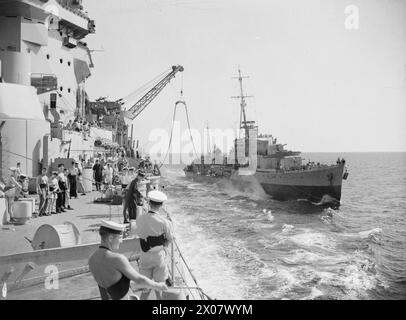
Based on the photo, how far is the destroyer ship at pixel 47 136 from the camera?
5.74m

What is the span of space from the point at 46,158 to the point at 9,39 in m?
9.65

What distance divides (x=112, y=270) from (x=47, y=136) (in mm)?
13779

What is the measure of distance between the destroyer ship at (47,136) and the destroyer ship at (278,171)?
16000mm

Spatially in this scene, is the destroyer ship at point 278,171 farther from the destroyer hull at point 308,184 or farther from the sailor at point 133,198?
the sailor at point 133,198

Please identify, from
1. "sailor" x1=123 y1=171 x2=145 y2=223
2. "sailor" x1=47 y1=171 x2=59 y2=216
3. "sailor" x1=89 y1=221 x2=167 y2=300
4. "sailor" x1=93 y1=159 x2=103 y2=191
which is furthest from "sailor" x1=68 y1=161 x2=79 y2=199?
"sailor" x1=89 y1=221 x2=167 y2=300

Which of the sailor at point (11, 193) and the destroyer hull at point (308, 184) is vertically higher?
the sailor at point (11, 193)

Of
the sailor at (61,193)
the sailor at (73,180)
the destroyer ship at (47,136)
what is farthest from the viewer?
the sailor at (73,180)

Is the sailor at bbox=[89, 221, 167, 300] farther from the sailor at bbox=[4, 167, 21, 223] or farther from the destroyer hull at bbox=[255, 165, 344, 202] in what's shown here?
the destroyer hull at bbox=[255, 165, 344, 202]

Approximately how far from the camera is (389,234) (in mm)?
19953

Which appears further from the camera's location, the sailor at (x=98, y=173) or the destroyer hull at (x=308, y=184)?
the destroyer hull at (x=308, y=184)

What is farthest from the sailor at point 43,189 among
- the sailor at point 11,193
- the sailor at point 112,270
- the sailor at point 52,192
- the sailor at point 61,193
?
the sailor at point 112,270

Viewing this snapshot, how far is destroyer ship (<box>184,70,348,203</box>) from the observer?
31.8 metres
